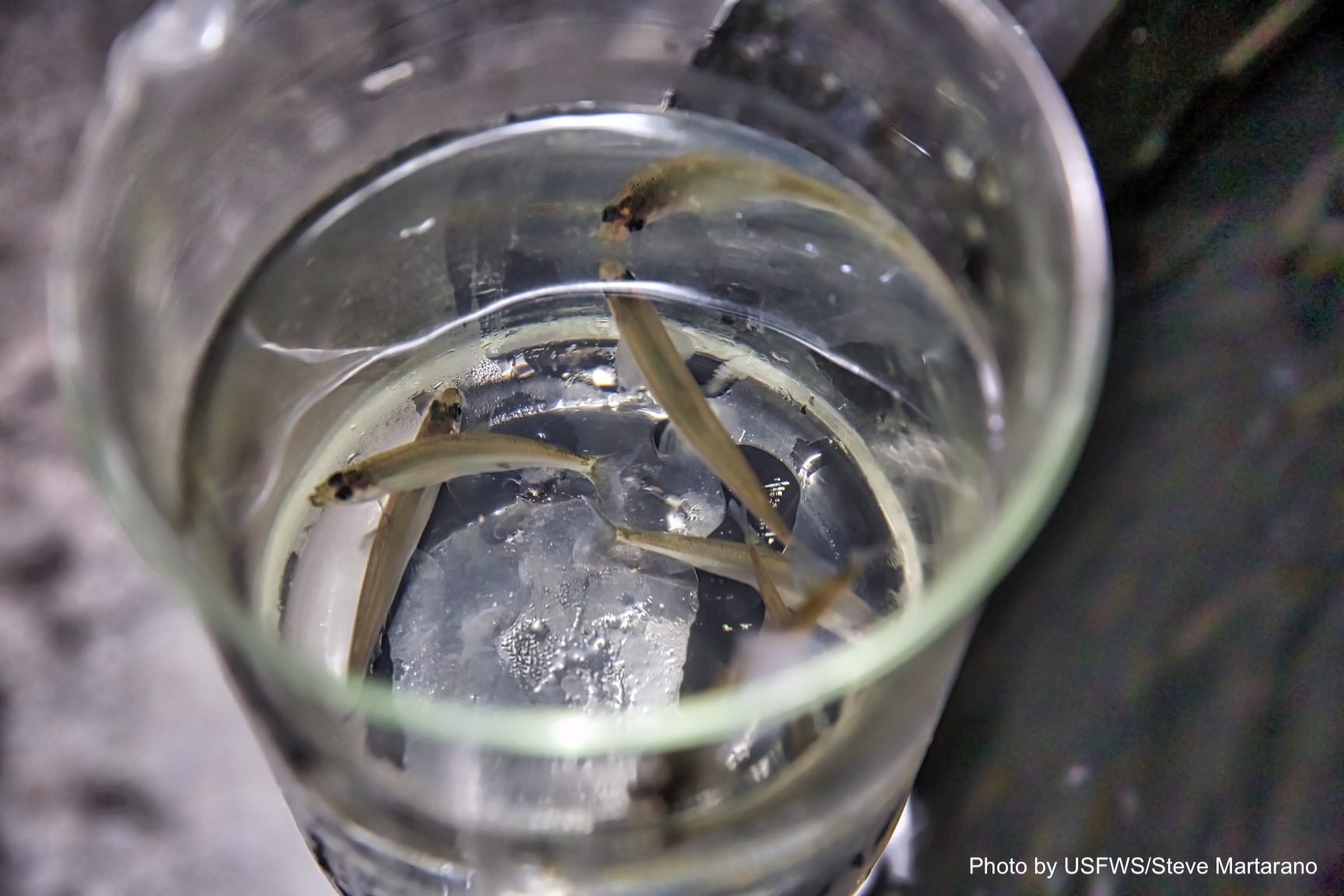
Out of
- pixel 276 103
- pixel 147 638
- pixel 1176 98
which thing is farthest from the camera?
pixel 1176 98

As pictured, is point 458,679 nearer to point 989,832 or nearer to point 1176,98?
point 989,832

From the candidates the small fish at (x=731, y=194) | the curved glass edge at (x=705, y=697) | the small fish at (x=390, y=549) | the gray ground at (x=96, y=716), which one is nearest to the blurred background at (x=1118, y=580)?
the gray ground at (x=96, y=716)

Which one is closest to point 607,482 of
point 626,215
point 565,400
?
point 565,400

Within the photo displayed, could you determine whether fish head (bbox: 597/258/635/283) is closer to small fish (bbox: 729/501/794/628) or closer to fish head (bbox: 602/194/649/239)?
fish head (bbox: 602/194/649/239)

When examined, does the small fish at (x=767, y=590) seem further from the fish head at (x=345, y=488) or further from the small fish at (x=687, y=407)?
the fish head at (x=345, y=488)

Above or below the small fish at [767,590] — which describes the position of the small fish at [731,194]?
above

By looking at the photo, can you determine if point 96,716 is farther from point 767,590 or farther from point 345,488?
point 767,590

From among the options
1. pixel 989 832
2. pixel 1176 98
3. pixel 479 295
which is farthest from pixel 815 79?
pixel 989 832
